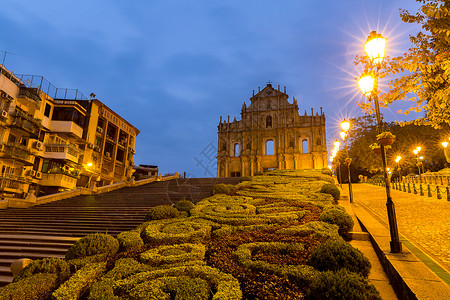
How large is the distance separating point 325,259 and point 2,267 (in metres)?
9.63

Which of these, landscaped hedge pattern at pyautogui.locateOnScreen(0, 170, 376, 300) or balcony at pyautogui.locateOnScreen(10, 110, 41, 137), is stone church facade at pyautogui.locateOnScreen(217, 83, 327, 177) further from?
landscaped hedge pattern at pyautogui.locateOnScreen(0, 170, 376, 300)

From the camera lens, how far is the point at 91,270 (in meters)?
6.47

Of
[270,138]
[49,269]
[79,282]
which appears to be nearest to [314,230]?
[79,282]

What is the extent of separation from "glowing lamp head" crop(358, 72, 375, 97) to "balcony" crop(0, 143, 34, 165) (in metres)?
31.6

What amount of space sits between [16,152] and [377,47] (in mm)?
32663

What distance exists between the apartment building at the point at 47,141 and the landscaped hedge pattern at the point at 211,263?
2240cm

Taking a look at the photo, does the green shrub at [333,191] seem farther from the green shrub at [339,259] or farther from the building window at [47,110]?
the building window at [47,110]

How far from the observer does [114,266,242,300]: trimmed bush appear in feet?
16.6

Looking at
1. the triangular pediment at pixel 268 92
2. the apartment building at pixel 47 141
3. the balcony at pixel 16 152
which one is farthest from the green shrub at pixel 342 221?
the triangular pediment at pixel 268 92

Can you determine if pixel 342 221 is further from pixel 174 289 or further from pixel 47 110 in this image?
pixel 47 110

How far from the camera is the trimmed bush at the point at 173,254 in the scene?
6672mm

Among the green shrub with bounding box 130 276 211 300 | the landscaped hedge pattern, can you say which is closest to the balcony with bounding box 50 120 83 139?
the landscaped hedge pattern

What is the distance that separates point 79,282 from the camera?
5949mm

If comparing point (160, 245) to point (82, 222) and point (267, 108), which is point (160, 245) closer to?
point (82, 222)
